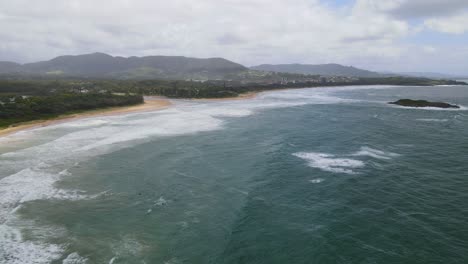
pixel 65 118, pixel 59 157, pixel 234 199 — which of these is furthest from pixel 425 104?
pixel 65 118

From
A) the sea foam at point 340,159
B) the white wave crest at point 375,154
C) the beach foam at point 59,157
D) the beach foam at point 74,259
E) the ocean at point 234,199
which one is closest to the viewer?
the beach foam at point 74,259

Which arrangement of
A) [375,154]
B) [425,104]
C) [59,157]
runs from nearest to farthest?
[59,157] < [375,154] < [425,104]

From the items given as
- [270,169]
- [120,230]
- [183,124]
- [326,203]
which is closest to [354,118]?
[183,124]

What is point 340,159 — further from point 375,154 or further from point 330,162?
point 375,154

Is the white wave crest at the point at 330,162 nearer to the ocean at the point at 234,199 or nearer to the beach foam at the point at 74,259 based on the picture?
the ocean at the point at 234,199

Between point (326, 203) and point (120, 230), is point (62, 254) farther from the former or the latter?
point (326, 203)

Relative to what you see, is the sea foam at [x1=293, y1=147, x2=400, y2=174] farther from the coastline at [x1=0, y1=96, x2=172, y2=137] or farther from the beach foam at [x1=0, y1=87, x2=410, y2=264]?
the coastline at [x1=0, y1=96, x2=172, y2=137]

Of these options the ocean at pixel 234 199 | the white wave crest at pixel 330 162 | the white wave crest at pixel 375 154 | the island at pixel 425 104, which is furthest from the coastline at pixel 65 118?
the island at pixel 425 104

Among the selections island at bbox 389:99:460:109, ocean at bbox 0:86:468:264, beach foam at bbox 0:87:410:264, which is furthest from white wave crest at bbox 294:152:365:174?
island at bbox 389:99:460:109
